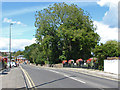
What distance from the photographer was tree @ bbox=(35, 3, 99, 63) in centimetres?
4900

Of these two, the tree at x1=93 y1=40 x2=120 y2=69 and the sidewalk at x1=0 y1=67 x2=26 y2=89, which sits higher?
the tree at x1=93 y1=40 x2=120 y2=69

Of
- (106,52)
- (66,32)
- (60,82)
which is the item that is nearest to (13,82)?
(60,82)

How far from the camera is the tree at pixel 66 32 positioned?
161ft

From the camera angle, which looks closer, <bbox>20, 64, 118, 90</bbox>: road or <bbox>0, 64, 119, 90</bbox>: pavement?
<bbox>0, 64, 119, 90</bbox>: pavement

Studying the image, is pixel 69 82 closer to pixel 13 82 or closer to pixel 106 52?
pixel 13 82

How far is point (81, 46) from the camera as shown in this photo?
49.4 metres

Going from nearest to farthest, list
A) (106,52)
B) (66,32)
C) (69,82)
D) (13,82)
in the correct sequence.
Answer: (69,82) → (13,82) → (106,52) → (66,32)

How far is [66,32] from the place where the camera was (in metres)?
46.8

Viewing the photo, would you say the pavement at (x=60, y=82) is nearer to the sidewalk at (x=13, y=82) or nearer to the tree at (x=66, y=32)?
the sidewalk at (x=13, y=82)

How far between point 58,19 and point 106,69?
31432 millimetres

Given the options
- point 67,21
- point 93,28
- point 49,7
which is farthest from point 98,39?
point 49,7

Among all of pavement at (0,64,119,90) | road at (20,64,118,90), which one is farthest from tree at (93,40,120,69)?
road at (20,64,118,90)

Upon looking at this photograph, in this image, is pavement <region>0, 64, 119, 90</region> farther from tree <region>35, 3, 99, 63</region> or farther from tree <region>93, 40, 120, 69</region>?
tree <region>35, 3, 99, 63</region>

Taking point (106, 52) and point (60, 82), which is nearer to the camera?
point (60, 82)
